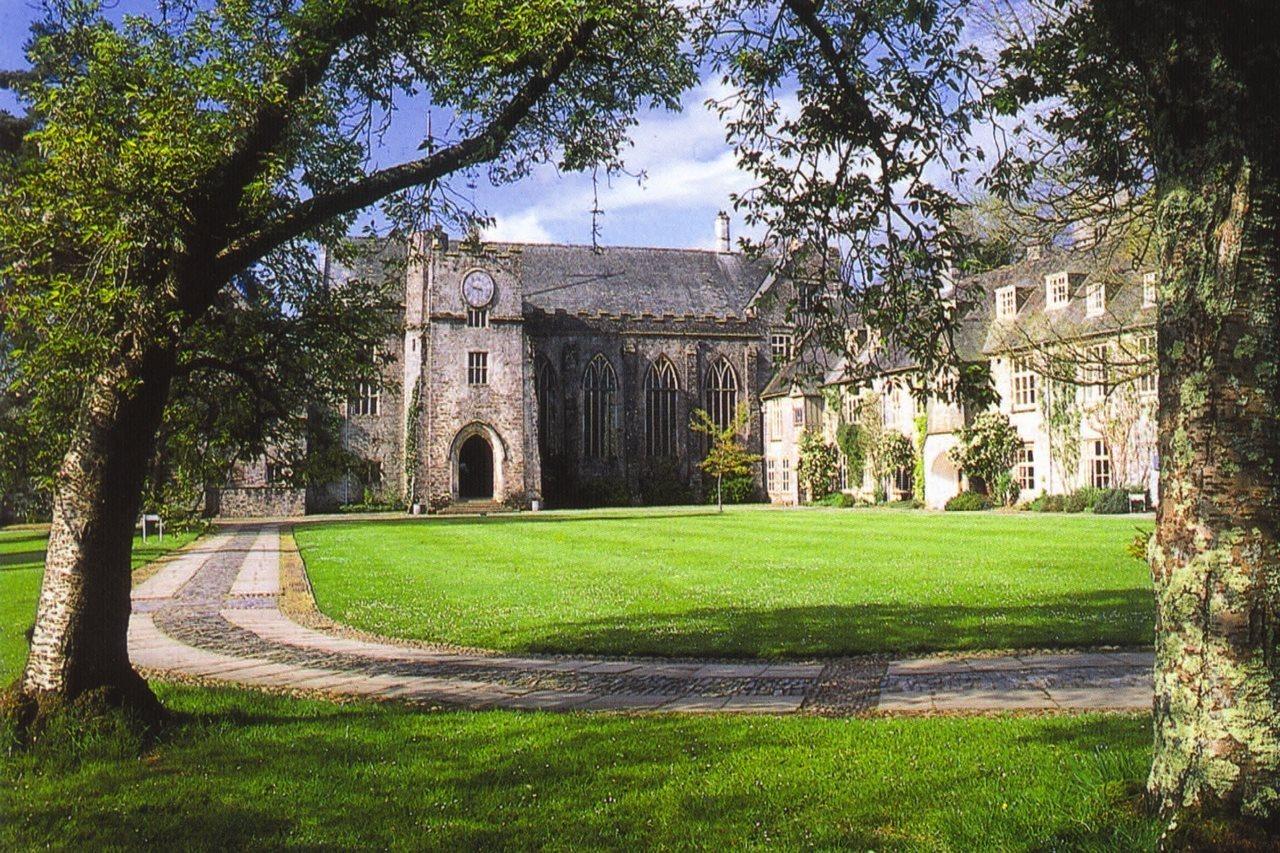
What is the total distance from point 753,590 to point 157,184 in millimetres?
9565

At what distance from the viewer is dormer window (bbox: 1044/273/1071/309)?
34.8 metres

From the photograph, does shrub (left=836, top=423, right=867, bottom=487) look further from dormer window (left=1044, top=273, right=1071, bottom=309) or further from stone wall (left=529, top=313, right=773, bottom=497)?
dormer window (left=1044, top=273, right=1071, bottom=309)

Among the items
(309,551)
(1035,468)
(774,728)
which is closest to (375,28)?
(774,728)

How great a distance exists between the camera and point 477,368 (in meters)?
46.7

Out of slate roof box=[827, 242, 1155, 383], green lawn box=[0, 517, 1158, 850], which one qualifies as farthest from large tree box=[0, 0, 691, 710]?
slate roof box=[827, 242, 1155, 383]

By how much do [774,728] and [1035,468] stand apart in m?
31.5

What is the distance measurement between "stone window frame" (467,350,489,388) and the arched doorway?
4.47 m

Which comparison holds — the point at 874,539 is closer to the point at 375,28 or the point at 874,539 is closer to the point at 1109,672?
the point at 1109,672

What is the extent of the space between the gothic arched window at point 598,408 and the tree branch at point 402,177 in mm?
43100

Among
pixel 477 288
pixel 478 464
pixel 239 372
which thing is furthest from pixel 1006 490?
pixel 239 372

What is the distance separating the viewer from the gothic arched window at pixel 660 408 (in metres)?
51.3

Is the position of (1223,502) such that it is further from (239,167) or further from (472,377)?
(472,377)

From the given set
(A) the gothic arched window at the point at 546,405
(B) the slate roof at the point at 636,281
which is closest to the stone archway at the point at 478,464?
(A) the gothic arched window at the point at 546,405

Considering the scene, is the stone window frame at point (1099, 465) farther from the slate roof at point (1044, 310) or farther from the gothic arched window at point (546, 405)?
the gothic arched window at point (546, 405)
